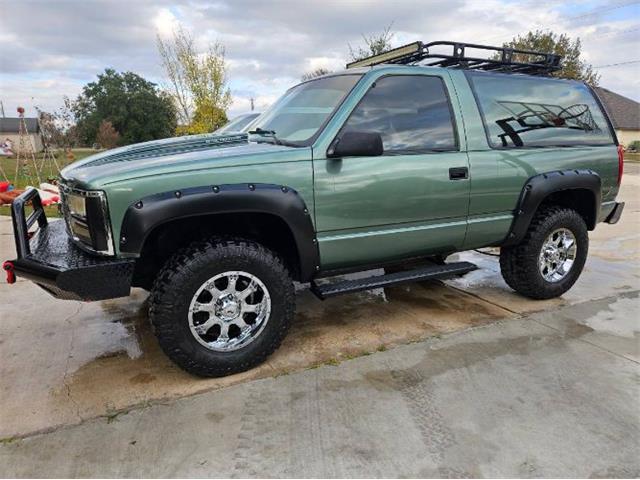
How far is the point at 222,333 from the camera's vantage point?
10.00 feet

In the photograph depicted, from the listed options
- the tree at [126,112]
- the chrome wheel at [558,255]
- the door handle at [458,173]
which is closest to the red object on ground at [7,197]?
the door handle at [458,173]

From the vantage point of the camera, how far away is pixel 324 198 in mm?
3104

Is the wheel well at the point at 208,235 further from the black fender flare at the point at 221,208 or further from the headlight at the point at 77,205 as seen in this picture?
the headlight at the point at 77,205

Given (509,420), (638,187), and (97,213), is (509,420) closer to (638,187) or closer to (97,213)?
(97,213)

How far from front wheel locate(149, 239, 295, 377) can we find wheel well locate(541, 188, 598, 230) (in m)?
2.69

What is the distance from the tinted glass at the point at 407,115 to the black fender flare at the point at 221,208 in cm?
70

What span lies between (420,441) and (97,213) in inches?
82.9

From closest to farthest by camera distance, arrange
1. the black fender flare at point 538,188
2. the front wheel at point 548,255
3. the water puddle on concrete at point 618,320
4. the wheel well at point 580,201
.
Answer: the water puddle on concrete at point 618,320 < the black fender flare at point 538,188 < the front wheel at point 548,255 < the wheel well at point 580,201

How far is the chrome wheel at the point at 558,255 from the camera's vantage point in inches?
172

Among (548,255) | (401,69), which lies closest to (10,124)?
(401,69)

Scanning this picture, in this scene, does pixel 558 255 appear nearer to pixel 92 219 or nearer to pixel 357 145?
pixel 357 145

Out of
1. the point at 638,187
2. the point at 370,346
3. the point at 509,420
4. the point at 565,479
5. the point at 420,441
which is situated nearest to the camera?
the point at 565,479

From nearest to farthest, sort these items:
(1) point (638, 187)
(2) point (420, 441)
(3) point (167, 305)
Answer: (2) point (420, 441), (3) point (167, 305), (1) point (638, 187)

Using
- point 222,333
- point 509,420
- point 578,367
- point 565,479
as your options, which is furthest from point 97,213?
point 578,367
